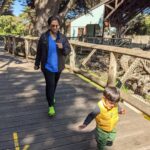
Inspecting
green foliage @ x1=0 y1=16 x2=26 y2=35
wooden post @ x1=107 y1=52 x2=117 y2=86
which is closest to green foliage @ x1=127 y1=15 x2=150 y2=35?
green foliage @ x1=0 y1=16 x2=26 y2=35

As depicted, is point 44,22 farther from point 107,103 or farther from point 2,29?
point 2,29

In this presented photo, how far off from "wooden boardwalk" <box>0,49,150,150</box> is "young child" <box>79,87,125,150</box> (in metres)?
0.56

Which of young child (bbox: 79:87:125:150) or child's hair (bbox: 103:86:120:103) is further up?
child's hair (bbox: 103:86:120:103)

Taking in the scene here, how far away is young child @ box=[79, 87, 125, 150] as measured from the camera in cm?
387

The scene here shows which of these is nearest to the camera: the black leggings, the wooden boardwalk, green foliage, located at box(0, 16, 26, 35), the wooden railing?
the wooden boardwalk

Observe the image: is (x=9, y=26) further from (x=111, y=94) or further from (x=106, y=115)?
(x=111, y=94)

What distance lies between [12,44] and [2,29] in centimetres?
3226

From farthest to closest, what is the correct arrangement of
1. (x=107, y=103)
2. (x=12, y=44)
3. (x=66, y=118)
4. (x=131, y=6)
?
(x=131, y=6) → (x=12, y=44) → (x=66, y=118) → (x=107, y=103)

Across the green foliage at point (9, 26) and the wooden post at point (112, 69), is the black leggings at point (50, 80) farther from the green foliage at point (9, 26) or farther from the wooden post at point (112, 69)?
the green foliage at point (9, 26)

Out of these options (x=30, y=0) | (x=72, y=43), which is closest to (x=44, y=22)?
(x=72, y=43)

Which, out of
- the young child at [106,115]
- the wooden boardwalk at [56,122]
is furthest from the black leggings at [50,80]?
the young child at [106,115]

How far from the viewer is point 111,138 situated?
4141 millimetres

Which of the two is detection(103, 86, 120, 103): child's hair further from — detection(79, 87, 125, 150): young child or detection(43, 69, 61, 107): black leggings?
detection(43, 69, 61, 107): black leggings

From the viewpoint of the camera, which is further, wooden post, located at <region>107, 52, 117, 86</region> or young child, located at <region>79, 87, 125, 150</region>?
wooden post, located at <region>107, 52, 117, 86</region>
